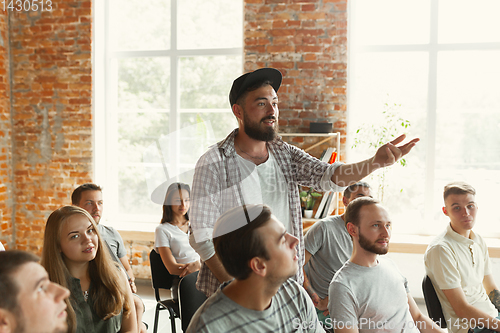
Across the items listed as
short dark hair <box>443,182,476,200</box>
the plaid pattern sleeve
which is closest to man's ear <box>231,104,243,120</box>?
the plaid pattern sleeve

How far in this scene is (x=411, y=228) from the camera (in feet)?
11.8

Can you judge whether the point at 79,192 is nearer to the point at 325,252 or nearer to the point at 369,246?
the point at 325,252

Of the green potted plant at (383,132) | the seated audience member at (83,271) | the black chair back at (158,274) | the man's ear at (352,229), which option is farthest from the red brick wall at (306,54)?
the seated audience member at (83,271)

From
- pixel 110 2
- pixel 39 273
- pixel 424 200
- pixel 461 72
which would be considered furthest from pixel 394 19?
pixel 39 273

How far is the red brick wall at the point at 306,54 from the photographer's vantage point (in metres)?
3.40

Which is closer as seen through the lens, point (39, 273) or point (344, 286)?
point (39, 273)

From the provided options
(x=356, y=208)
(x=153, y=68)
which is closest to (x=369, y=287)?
(x=356, y=208)

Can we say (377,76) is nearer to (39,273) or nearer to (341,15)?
(341,15)

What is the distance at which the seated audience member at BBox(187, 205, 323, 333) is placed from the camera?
0.99m

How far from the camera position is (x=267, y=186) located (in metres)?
1.12

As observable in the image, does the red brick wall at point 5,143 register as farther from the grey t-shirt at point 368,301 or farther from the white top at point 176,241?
the grey t-shirt at point 368,301

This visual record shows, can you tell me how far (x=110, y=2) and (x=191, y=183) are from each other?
144 inches

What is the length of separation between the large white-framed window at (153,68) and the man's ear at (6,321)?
2941 mm

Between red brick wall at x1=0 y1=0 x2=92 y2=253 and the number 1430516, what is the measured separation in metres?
0.04
